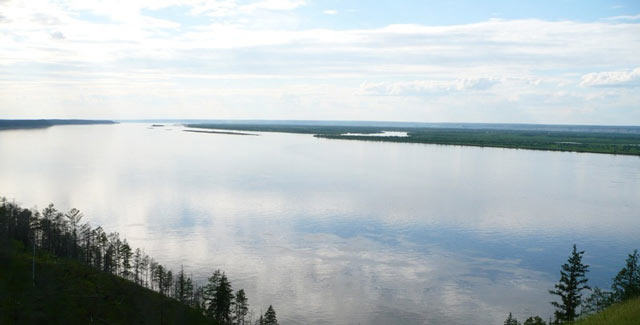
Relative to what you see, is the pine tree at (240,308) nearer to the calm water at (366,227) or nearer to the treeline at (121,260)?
the treeline at (121,260)

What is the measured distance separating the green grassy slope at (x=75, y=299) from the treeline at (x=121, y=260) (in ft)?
4.11

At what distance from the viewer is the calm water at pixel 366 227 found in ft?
120

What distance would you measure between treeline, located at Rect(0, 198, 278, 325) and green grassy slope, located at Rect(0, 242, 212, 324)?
1253 millimetres

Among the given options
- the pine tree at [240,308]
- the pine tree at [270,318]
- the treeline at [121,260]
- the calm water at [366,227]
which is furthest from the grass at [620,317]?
the pine tree at [240,308]

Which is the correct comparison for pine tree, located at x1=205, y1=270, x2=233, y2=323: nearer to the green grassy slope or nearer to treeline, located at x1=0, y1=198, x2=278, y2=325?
treeline, located at x1=0, y1=198, x2=278, y2=325

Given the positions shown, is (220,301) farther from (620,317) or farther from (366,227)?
(366,227)

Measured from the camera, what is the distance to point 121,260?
47.4m

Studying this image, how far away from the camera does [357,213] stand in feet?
201

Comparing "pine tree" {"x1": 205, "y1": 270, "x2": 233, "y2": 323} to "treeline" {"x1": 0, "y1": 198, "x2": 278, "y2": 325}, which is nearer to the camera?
"pine tree" {"x1": 205, "y1": 270, "x2": 233, "y2": 323}

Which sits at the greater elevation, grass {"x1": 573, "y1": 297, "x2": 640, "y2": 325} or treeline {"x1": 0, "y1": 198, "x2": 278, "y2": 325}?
grass {"x1": 573, "y1": 297, "x2": 640, "y2": 325}

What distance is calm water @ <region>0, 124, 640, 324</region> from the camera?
36469 mm

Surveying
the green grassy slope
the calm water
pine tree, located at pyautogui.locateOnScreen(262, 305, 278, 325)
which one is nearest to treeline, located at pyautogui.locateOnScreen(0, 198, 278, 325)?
pine tree, located at pyautogui.locateOnScreen(262, 305, 278, 325)

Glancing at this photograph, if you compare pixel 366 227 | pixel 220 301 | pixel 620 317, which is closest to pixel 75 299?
pixel 220 301

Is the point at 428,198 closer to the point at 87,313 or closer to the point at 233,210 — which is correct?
the point at 233,210
